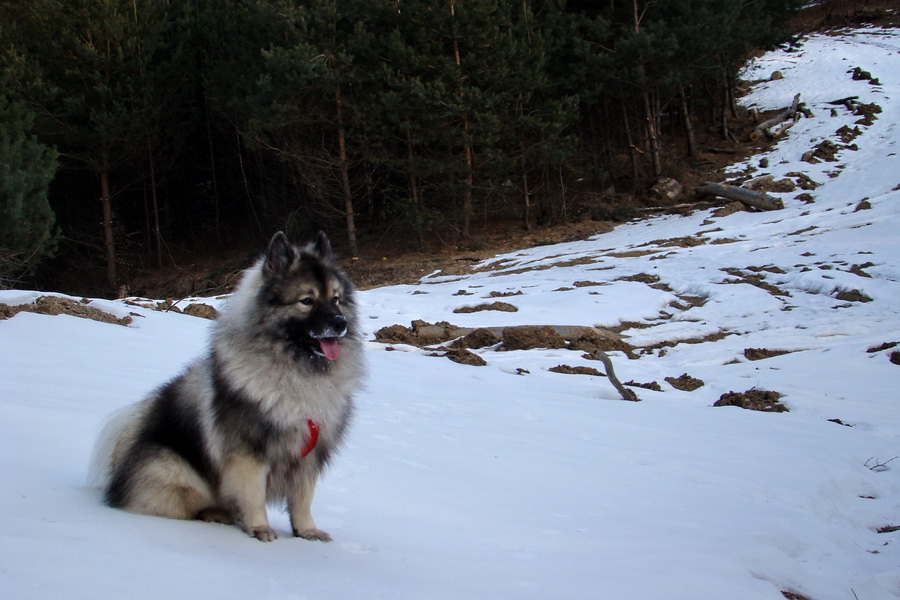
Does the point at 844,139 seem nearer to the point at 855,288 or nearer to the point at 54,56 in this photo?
the point at 855,288

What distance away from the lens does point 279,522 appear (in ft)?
11.4

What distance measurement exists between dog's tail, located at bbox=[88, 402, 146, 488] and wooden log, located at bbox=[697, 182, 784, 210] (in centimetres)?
2165

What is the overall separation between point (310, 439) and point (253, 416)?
0.28 meters

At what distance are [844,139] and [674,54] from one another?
881 cm

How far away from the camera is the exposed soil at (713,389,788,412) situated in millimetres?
7121

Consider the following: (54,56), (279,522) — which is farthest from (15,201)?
(279,522)

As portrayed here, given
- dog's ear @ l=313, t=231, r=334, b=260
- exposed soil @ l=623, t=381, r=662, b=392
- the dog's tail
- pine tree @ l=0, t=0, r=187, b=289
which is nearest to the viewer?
the dog's tail

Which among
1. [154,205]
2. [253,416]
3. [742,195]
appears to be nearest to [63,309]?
[253,416]

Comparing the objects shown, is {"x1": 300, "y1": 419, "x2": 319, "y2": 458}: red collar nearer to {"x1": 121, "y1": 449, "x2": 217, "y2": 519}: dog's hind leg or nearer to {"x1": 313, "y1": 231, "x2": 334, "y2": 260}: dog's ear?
{"x1": 121, "y1": 449, "x2": 217, "y2": 519}: dog's hind leg

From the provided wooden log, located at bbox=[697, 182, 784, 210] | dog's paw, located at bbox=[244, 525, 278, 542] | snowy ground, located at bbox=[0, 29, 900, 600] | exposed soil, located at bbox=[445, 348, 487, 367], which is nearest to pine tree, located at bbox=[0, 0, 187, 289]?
snowy ground, located at bbox=[0, 29, 900, 600]

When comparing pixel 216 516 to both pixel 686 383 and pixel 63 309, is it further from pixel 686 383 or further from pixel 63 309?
pixel 686 383

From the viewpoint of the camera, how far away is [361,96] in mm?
22828

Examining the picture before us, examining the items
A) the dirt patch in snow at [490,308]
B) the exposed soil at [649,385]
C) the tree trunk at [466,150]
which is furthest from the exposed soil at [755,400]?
the tree trunk at [466,150]

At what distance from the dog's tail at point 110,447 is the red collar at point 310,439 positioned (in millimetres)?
776
